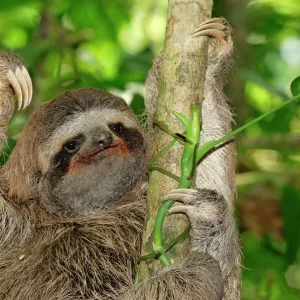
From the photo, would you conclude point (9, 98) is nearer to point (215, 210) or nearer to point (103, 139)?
point (103, 139)

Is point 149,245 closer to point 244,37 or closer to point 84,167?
point 84,167

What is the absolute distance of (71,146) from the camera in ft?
22.4

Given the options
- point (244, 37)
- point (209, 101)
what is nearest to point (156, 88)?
point (209, 101)

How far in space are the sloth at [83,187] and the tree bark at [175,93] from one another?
2.21ft

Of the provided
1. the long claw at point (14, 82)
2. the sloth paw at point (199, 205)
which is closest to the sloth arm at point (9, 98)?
the long claw at point (14, 82)

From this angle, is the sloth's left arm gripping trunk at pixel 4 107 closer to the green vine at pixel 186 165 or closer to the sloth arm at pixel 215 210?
the sloth arm at pixel 215 210

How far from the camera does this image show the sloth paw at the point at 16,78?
6723mm

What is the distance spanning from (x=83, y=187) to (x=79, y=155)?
13.2 inches

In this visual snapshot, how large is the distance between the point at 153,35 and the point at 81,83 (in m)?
4.97

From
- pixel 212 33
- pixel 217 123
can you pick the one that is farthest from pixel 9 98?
pixel 212 33

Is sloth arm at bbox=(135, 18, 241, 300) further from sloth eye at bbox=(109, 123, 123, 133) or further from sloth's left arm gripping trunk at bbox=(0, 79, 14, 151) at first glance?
sloth's left arm gripping trunk at bbox=(0, 79, 14, 151)

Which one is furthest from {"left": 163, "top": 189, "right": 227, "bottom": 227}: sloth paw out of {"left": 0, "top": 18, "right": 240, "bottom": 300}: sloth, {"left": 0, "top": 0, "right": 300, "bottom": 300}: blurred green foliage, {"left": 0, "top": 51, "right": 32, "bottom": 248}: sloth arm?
{"left": 0, "top": 0, "right": 300, "bottom": 300}: blurred green foliage

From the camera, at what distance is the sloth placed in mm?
6320

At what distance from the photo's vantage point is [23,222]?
22.6 feet
